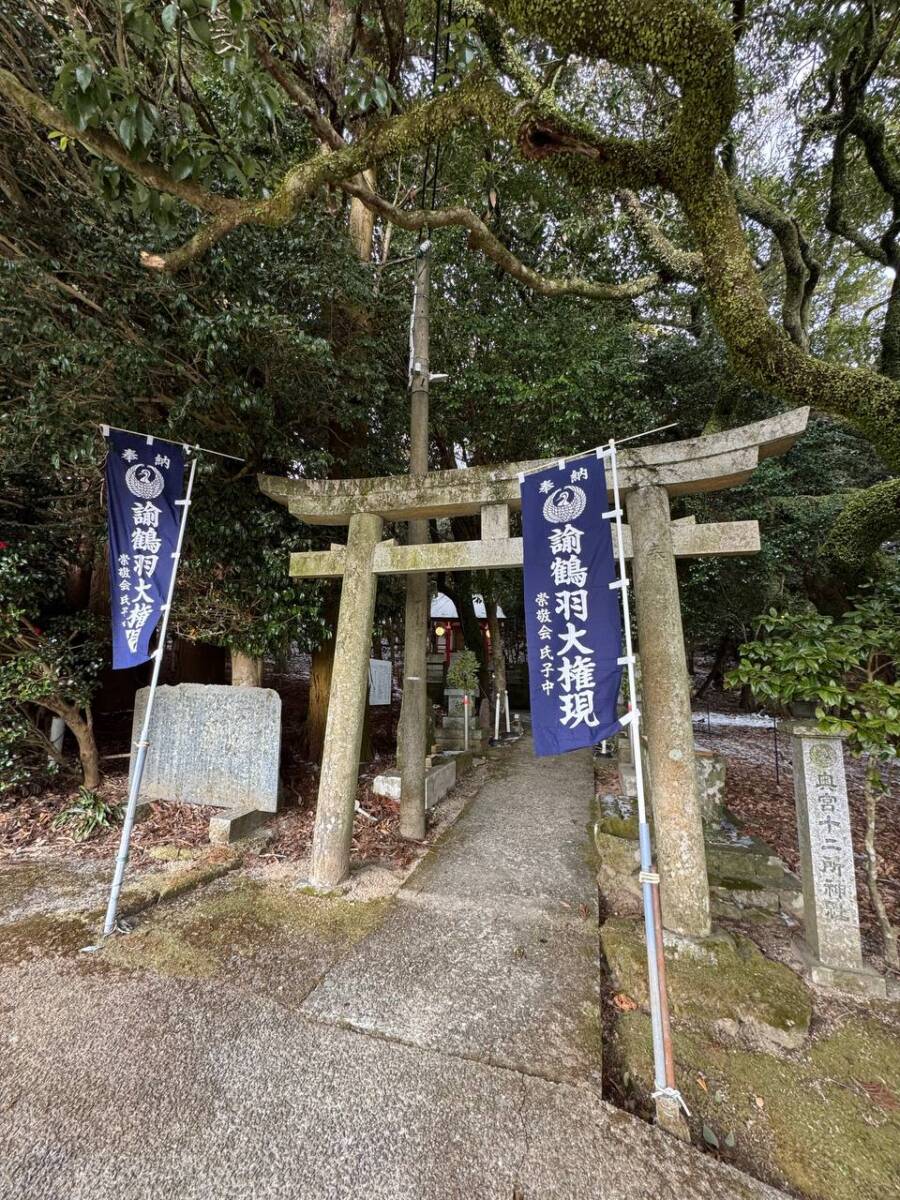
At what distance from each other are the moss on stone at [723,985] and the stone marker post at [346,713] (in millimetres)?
2086

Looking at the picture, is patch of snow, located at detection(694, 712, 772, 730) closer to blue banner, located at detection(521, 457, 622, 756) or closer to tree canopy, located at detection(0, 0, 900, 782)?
tree canopy, located at detection(0, 0, 900, 782)

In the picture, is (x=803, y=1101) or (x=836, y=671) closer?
(x=803, y=1101)

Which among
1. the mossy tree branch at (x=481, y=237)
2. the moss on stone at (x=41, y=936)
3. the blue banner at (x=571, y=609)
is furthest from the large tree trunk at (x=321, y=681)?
the mossy tree branch at (x=481, y=237)

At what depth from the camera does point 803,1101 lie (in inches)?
83.8

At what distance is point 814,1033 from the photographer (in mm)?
2506

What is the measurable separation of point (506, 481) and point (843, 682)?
8.88ft

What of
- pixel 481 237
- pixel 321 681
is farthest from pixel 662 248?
pixel 321 681

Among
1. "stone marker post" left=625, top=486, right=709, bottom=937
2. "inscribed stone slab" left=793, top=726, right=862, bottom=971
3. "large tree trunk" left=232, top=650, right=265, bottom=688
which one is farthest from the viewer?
"large tree trunk" left=232, top=650, right=265, bottom=688

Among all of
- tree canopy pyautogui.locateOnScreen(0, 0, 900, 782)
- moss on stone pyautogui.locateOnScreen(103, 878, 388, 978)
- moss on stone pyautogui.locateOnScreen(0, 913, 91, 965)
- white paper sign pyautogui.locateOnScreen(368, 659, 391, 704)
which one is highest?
tree canopy pyautogui.locateOnScreen(0, 0, 900, 782)

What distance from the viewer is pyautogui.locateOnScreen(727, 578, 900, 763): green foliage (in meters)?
2.85

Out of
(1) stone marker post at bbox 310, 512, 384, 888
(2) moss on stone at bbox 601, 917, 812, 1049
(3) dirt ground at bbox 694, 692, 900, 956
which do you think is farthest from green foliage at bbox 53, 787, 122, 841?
(3) dirt ground at bbox 694, 692, 900, 956

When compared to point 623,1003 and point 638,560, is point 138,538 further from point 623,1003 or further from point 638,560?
point 623,1003

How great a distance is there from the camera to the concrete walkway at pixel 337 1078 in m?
1.74

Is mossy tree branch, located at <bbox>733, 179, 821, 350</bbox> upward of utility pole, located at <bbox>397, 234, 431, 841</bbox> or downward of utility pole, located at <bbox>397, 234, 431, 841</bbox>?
upward
